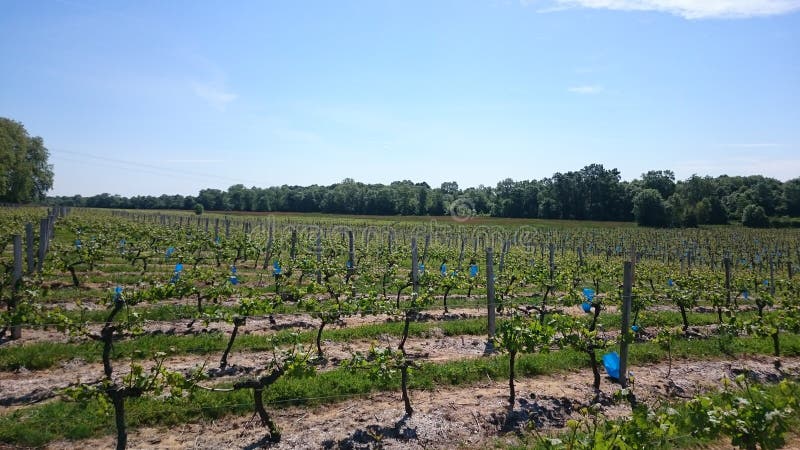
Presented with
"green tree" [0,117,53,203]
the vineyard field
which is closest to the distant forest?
"green tree" [0,117,53,203]

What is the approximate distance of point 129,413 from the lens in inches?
262

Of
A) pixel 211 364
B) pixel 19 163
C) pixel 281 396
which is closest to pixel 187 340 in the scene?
pixel 211 364

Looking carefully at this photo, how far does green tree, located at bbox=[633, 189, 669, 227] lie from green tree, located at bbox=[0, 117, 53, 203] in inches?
3779

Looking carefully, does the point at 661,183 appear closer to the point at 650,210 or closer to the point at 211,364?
the point at 650,210

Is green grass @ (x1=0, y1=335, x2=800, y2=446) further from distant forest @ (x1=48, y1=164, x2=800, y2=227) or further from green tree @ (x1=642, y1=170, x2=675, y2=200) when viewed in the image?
green tree @ (x1=642, y1=170, x2=675, y2=200)

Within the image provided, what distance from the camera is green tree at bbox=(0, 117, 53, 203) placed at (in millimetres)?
62312

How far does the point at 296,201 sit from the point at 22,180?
5249cm

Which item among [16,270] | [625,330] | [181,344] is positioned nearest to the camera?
[625,330]

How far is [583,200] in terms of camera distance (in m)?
89.9

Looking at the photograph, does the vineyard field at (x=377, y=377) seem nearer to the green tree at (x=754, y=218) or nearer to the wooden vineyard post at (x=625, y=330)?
the wooden vineyard post at (x=625, y=330)

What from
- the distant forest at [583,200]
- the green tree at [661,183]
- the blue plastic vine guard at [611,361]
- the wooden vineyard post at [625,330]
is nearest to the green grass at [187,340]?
the wooden vineyard post at [625,330]

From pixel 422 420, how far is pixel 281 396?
242 cm

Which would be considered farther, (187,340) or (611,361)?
(187,340)

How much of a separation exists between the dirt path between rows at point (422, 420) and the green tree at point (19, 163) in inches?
2851
